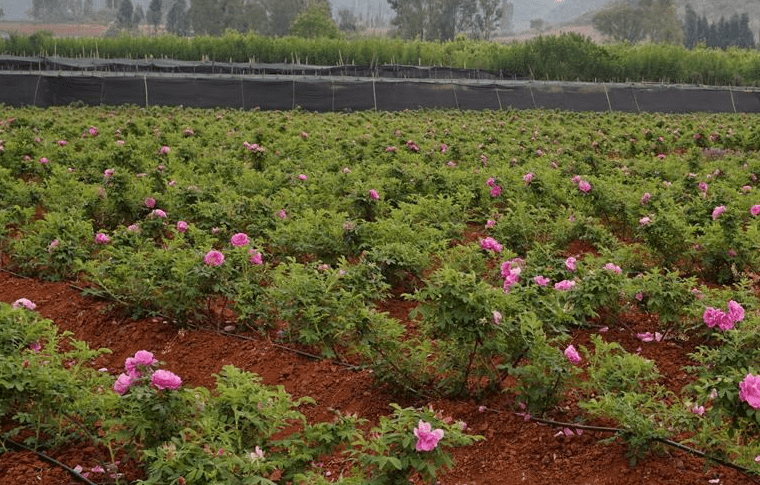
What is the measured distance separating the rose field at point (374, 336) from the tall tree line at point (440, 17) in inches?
3088

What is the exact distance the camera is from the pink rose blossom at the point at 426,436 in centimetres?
270

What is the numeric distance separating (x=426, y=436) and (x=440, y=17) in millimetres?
89769

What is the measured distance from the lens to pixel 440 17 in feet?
291

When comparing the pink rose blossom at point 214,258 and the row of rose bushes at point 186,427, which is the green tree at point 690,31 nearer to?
the pink rose blossom at point 214,258

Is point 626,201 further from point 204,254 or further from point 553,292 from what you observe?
point 204,254

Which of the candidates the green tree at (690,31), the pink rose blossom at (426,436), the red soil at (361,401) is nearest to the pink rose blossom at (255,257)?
the red soil at (361,401)

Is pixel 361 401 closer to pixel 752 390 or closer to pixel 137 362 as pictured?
pixel 137 362

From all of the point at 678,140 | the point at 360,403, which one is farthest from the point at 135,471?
the point at 678,140

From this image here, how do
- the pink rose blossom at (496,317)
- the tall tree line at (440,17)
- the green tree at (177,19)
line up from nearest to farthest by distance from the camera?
the pink rose blossom at (496,317) → the tall tree line at (440,17) → the green tree at (177,19)

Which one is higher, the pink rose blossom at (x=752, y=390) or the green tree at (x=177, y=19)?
the green tree at (x=177, y=19)

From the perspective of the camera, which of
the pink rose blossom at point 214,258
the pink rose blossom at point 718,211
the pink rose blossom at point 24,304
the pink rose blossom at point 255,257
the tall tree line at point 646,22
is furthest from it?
the tall tree line at point 646,22

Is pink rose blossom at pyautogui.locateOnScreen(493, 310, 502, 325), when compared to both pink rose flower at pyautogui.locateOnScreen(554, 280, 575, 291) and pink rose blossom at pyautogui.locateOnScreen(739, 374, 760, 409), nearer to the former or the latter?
pink rose flower at pyautogui.locateOnScreen(554, 280, 575, 291)

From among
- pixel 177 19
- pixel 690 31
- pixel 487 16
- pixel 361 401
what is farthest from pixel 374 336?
pixel 690 31

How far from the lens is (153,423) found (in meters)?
3.15
